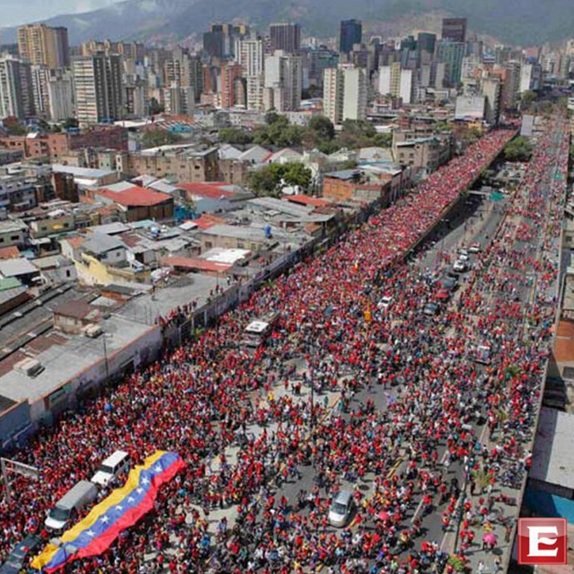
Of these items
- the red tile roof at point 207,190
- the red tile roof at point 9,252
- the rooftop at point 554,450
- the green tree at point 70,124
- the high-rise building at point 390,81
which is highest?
the high-rise building at point 390,81

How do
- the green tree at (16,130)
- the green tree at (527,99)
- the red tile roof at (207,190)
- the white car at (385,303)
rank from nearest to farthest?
the white car at (385,303) → the red tile roof at (207,190) → the green tree at (16,130) → the green tree at (527,99)

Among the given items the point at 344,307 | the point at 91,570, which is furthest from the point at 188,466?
the point at 344,307

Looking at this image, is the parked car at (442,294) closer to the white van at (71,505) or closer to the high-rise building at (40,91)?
the white van at (71,505)

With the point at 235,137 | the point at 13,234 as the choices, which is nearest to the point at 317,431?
the point at 13,234

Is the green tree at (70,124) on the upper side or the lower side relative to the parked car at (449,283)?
upper

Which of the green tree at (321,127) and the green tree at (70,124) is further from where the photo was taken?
the green tree at (70,124)

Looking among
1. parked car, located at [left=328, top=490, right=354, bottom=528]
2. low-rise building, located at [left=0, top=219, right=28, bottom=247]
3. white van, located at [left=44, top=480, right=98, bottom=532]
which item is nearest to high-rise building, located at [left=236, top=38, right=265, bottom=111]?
low-rise building, located at [left=0, top=219, right=28, bottom=247]

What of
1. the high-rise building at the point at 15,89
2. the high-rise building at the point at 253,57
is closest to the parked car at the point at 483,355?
the high-rise building at the point at 15,89
